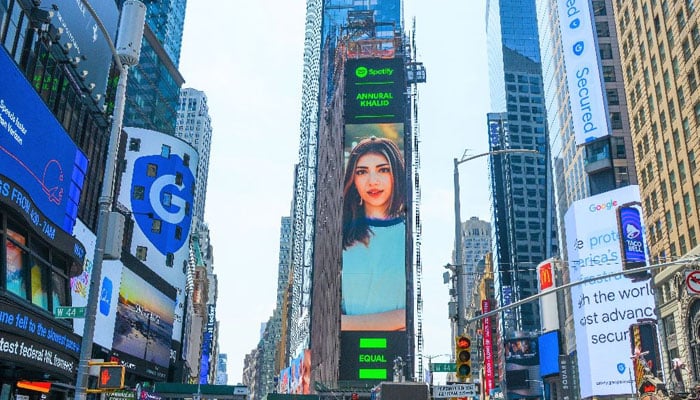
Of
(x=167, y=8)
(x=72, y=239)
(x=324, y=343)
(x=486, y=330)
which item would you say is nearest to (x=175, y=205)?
(x=72, y=239)

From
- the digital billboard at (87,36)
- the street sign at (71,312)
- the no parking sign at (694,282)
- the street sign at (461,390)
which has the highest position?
the digital billboard at (87,36)

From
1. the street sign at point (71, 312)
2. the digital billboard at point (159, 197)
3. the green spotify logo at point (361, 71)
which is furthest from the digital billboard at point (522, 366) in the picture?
the street sign at point (71, 312)

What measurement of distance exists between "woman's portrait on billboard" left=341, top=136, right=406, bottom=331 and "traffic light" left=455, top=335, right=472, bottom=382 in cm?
9096

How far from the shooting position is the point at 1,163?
870 inches

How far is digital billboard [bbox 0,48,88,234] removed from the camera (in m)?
22.6

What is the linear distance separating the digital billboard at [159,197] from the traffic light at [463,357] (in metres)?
53.5

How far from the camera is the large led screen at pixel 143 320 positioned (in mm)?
56562

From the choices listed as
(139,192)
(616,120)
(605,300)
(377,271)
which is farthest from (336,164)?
(139,192)

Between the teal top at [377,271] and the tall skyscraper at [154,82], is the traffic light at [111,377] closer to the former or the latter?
the tall skyscraper at [154,82]

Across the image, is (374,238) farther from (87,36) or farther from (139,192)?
(87,36)

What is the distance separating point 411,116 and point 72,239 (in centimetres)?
10027

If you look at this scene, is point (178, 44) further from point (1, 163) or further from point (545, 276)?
point (1, 163)

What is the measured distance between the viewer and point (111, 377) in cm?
1481

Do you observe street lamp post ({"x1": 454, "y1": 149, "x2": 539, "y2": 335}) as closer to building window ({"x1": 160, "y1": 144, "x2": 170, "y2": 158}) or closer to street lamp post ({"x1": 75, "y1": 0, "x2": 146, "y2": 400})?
street lamp post ({"x1": 75, "y1": 0, "x2": 146, "y2": 400})
